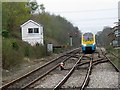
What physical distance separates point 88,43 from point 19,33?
25.1 metres

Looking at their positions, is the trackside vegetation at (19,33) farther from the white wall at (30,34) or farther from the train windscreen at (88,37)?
the train windscreen at (88,37)

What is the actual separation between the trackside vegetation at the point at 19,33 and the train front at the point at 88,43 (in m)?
4.95

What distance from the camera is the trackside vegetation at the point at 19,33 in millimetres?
24694

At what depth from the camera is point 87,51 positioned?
45.4 meters

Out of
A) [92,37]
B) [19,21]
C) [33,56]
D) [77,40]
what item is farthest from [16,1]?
[77,40]

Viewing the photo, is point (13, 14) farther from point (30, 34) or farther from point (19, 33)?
point (19, 33)

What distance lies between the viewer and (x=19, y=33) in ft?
221

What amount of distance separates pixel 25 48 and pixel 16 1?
979 inches

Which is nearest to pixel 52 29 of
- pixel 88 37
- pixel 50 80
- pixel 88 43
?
pixel 88 37

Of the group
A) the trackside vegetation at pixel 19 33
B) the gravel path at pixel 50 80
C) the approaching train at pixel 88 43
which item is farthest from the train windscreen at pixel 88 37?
the gravel path at pixel 50 80

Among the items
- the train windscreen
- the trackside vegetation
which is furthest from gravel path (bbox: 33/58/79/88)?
the train windscreen

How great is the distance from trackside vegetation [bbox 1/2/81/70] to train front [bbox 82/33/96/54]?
495 centimetres

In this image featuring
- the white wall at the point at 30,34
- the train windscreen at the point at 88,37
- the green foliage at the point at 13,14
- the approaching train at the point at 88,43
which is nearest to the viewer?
the approaching train at the point at 88,43

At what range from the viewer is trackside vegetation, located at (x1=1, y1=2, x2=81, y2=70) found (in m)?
24.7
